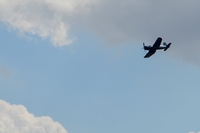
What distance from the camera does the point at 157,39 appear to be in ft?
646
